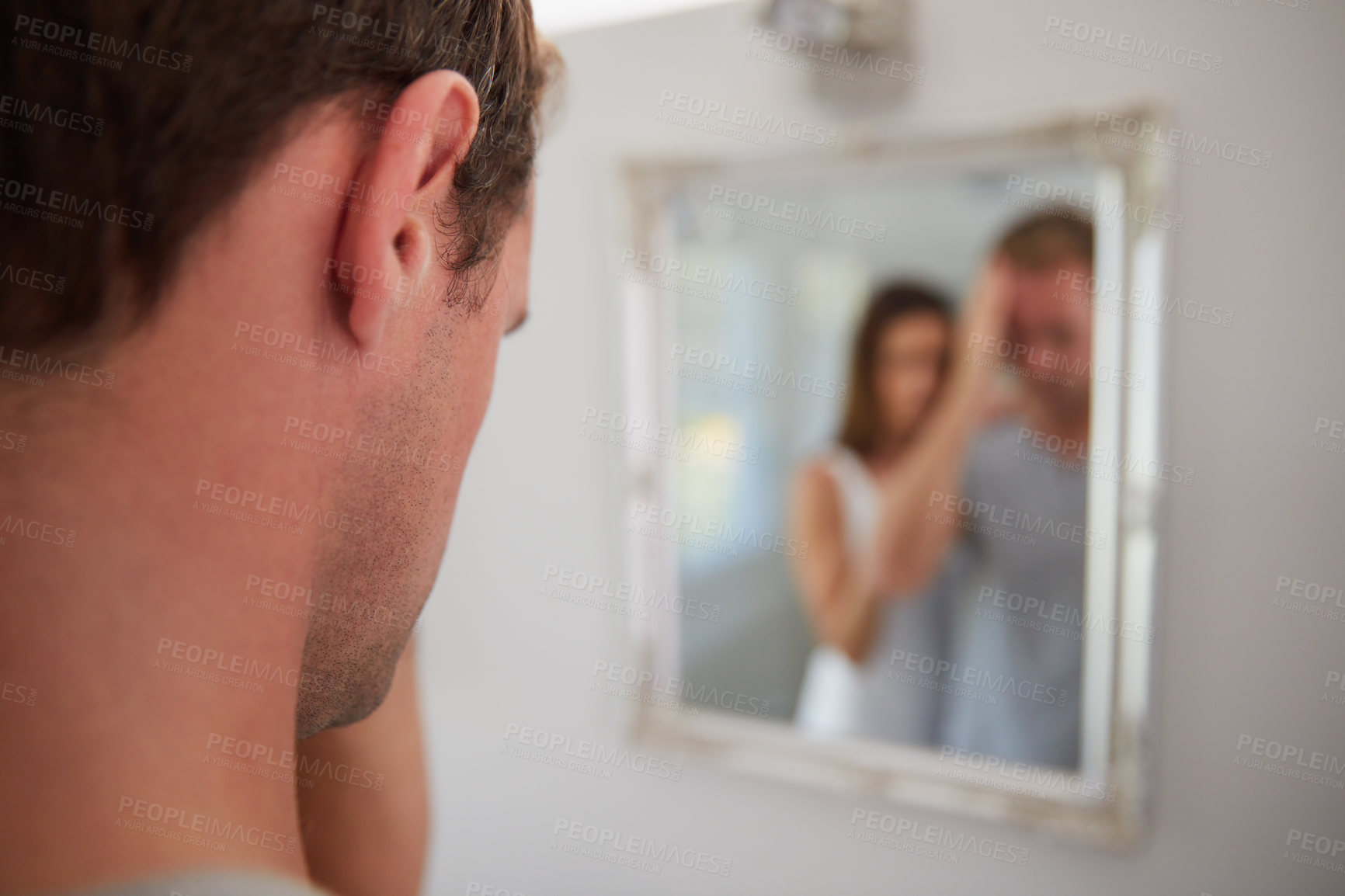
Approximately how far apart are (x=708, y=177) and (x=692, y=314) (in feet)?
0.65

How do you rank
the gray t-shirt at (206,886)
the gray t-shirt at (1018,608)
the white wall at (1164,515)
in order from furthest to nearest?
the gray t-shirt at (1018,608)
the white wall at (1164,515)
the gray t-shirt at (206,886)

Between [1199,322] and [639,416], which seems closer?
[1199,322]

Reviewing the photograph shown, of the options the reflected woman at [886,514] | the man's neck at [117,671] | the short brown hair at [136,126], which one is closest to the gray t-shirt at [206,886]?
the man's neck at [117,671]

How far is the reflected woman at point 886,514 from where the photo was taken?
1.08m

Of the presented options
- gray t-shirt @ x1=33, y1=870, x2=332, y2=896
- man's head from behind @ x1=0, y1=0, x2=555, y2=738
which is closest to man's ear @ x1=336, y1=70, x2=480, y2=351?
man's head from behind @ x1=0, y1=0, x2=555, y2=738

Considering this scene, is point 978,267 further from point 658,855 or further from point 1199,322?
point 658,855

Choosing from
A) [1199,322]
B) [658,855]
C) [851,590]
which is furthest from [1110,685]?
[658,855]

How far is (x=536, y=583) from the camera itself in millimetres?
1403

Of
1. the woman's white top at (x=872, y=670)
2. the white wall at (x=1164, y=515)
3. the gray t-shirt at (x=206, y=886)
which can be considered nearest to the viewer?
the gray t-shirt at (x=206, y=886)

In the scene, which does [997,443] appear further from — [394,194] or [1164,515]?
[394,194]

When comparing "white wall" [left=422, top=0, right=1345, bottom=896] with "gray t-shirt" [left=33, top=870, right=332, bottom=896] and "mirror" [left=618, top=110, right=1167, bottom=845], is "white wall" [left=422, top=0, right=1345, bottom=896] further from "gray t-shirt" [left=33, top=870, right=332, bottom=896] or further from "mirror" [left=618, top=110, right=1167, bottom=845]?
"gray t-shirt" [left=33, top=870, right=332, bottom=896]

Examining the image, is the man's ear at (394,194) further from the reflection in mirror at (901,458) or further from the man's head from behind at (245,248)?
the reflection in mirror at (901,458)

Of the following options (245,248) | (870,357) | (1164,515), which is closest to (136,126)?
Answer: (245,248)

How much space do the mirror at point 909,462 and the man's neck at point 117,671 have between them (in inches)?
35.4
